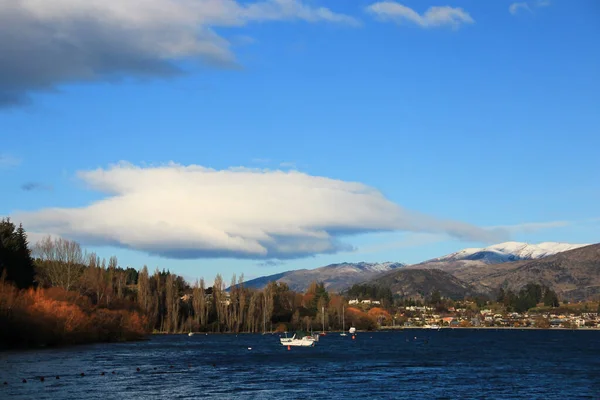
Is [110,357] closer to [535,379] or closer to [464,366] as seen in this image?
[464,366]

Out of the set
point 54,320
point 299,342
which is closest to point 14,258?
point 54,320

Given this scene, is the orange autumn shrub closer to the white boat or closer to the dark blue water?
the dark blue water

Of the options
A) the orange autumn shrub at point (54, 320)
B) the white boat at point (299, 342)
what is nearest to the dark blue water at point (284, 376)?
the orange autumn shrub at point (54, 320)

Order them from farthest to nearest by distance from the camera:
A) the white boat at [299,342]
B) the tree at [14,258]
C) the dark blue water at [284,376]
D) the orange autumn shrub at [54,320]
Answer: the white boat at [299,342] → the tree at [14,258] → the orange autumn shrub at [54,320] → the dark blue water at [284,376]

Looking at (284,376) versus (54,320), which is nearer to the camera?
(284,376)

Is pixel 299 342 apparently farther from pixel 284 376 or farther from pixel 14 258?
pixel 284 376

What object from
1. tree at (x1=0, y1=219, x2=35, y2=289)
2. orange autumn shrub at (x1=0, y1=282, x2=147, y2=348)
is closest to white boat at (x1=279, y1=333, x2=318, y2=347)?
orange autumn shrub at (x1=0, y1=282, x2=147, y2=348)

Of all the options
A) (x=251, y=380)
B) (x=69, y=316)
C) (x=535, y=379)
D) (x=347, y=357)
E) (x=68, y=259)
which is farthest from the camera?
(x=68, y=259)

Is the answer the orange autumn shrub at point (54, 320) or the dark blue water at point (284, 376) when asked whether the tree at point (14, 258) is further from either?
the dark blue water at point (284, 376)

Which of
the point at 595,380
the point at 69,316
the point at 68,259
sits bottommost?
the point at 595,380

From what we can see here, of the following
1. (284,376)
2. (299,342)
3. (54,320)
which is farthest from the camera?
(299,342)

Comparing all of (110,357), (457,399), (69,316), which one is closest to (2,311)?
(110,357)

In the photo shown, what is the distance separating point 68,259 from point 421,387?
13547 cm

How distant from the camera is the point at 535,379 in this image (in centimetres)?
9056
